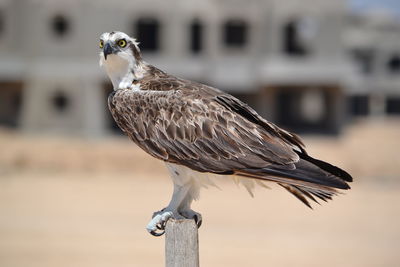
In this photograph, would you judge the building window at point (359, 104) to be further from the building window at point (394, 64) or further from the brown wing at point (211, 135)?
the brown wing at point (211, 135)

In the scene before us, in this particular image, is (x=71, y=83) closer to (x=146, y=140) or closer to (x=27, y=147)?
(x=27, y=147)

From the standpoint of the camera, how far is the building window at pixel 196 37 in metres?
26.4

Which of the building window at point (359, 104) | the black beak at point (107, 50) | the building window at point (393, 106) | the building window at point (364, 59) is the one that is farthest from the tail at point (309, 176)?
the building window at point (393, 106)

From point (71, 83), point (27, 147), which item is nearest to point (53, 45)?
point (71, 83)

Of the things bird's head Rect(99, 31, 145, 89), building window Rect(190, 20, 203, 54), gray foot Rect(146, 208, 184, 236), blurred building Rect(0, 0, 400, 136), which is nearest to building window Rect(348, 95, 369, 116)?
blurred building Rect(0, 0, 400, 136)

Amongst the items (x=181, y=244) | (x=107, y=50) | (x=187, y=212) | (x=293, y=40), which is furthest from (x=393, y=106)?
(x=181, y=244)

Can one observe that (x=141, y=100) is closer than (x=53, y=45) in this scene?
Yes

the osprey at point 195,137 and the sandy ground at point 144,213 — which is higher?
the osprey at point 195,137

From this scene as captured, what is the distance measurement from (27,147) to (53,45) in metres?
4.51

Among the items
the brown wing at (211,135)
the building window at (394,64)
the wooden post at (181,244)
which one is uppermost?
the brown wing at (211,135)

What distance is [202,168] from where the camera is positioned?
175 inches

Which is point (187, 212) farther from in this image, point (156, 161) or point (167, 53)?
point (167, 53)

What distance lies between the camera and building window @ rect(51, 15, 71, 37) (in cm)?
2462

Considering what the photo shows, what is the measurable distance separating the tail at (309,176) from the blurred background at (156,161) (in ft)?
25.5
